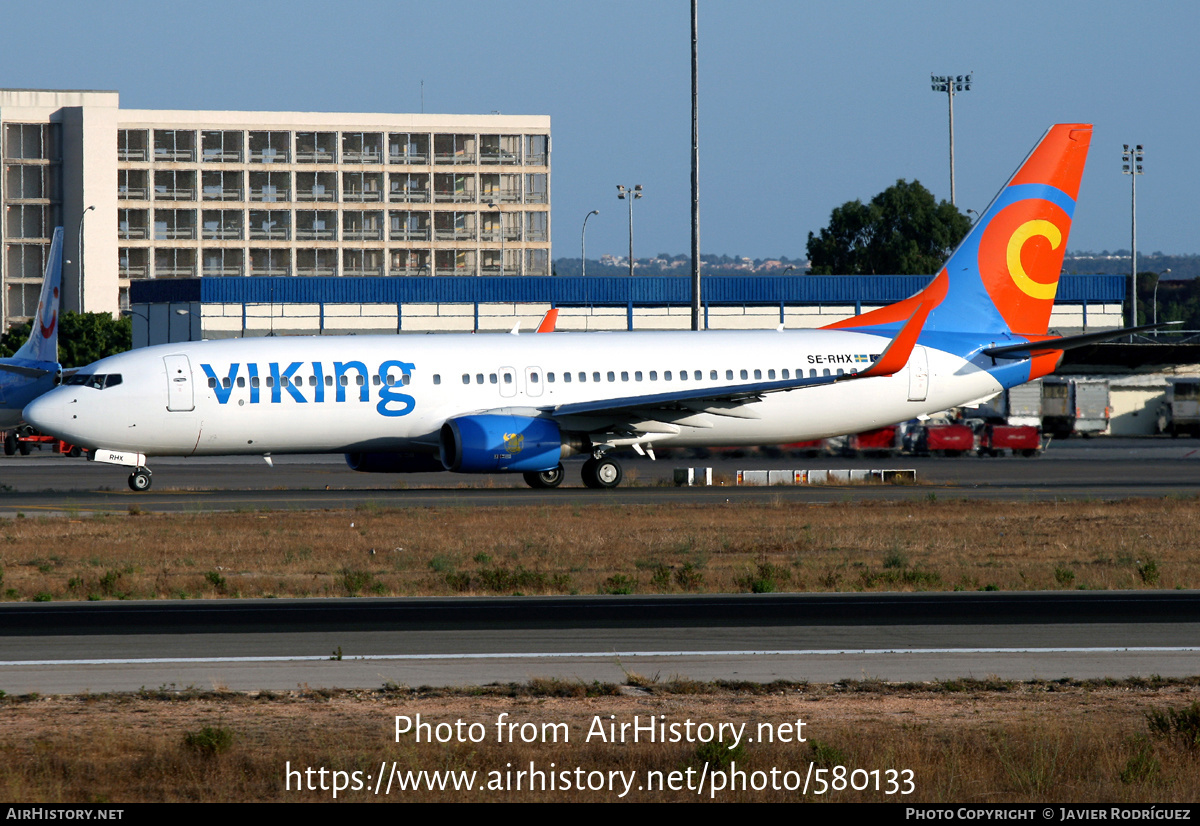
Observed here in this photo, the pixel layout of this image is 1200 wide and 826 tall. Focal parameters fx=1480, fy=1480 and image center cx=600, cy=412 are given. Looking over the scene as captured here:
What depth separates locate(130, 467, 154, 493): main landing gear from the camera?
3694 cm

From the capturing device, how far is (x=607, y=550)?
84.0ft

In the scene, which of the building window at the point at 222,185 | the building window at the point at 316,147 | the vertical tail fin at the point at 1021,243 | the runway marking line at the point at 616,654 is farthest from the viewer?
the building window at the point at 316,147

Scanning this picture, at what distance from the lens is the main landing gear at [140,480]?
36.9 metres

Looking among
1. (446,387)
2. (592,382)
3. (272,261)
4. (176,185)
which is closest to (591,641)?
(446,387)

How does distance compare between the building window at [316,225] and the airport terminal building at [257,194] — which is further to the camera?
the building window at [316,225]

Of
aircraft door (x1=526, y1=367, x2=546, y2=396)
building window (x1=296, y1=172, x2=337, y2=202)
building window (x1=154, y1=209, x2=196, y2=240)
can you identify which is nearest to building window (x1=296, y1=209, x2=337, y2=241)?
building window (x1=296, y1=172, x2=337, y2=202)

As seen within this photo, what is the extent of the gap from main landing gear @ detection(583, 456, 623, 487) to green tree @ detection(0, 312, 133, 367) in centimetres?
6984

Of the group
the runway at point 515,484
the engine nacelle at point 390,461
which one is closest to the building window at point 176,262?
the runway at point 515,484

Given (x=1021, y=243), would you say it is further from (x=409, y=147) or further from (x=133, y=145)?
(x=133, y=145)

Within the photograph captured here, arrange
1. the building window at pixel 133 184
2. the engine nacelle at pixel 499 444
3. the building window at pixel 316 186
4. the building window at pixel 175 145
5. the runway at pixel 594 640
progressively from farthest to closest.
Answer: the building window at pixel 316 186 < the building window at pixel 175 145 < the building window at pixel 133 184 < the engine nacelle at pixel 499 444 < the runway at pixel 594 640

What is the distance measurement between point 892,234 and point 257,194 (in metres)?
60.2

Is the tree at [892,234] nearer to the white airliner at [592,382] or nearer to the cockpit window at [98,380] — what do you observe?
the white airliner at [592,382]

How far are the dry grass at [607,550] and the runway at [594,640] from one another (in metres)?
1.26

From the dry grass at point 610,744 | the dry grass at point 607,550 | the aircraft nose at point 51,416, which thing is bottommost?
the dry grass at point 607,550
